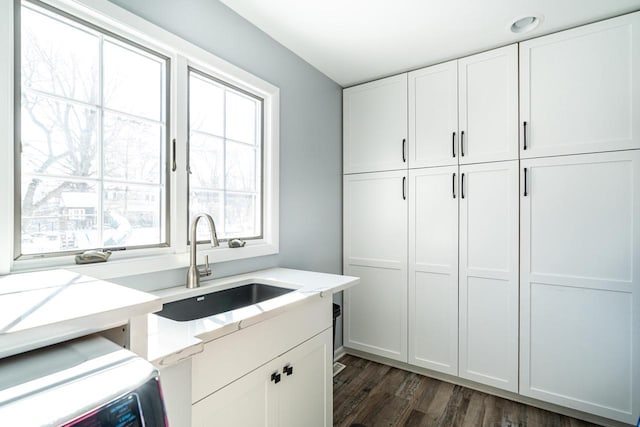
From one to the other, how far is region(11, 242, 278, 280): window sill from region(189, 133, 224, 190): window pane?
0.35 m

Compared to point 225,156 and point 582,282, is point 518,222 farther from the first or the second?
point 225,156

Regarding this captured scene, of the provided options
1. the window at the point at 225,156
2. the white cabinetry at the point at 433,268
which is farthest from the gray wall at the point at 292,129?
the white cabinetry at the point at 433,268

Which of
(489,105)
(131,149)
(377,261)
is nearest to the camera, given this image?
(131,149)

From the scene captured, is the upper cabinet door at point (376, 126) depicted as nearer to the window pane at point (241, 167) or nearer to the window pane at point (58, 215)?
the window pane at point (241, 167)

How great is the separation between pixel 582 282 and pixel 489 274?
0.50 metres

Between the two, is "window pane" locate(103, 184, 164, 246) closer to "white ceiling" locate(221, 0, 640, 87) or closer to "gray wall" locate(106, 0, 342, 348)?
"gray wall" locate(106, 0, 342, 348)

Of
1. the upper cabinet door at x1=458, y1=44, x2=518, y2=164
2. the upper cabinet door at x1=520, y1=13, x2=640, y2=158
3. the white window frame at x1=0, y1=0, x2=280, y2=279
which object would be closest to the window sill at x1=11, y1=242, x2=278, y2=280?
the white window frame at x1=0, y1=0, x2=280, y2=279

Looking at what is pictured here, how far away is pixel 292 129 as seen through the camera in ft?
7.38

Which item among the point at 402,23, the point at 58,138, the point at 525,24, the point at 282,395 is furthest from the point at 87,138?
the point at 525,24

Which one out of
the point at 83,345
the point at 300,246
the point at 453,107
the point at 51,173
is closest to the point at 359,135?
the point at 453,107

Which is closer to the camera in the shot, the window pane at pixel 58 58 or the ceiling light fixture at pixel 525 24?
the window pane at pixel 58 58

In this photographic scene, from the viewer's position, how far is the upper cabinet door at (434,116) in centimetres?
232

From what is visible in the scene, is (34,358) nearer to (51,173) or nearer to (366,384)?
(51,173)

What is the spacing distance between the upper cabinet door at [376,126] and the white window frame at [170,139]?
88cm
